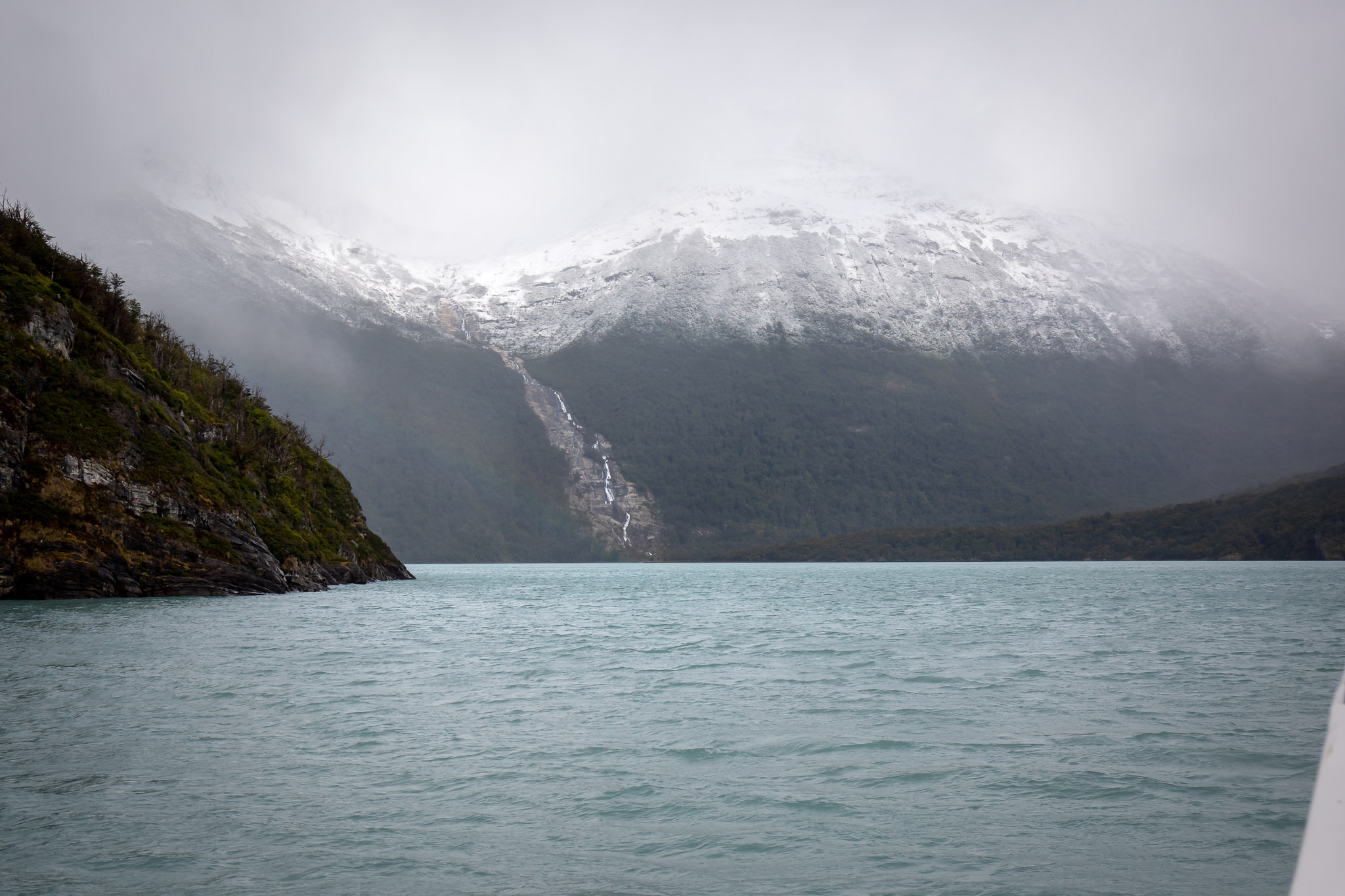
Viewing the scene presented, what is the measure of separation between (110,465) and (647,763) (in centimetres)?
3621

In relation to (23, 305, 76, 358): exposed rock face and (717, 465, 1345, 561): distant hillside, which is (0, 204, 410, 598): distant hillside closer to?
(23, 305, 76, 358): exposed rock face

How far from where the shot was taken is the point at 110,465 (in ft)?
133

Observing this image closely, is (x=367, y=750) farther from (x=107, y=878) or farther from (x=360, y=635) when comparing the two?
(x=360, y=635)

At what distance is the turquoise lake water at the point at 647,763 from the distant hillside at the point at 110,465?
7.37 metres

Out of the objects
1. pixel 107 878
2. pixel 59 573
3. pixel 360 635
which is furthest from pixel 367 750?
pixel 59 573

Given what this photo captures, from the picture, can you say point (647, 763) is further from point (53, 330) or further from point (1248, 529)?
point (1248, 529)

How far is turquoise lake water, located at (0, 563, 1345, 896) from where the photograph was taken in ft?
29.6

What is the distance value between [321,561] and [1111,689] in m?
55.0

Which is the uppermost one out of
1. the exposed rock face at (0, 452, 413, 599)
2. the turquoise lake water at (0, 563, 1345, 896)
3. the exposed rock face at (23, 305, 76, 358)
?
the exposed rock face at (23, 305, 76, 358)

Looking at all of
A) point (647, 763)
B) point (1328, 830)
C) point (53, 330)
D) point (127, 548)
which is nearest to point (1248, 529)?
point (127, 548)

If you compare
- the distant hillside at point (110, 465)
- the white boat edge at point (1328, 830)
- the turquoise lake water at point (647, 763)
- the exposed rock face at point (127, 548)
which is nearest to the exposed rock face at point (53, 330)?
the distant hillside at point (110, 465)

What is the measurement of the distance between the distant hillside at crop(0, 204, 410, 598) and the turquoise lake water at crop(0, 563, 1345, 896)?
24.2 ft

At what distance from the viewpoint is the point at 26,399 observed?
1496 inches

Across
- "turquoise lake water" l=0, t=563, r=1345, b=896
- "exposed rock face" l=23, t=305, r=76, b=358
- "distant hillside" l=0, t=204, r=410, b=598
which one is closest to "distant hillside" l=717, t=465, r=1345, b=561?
"turquoise lake water" l=0, t=563, r=1345, b=896
